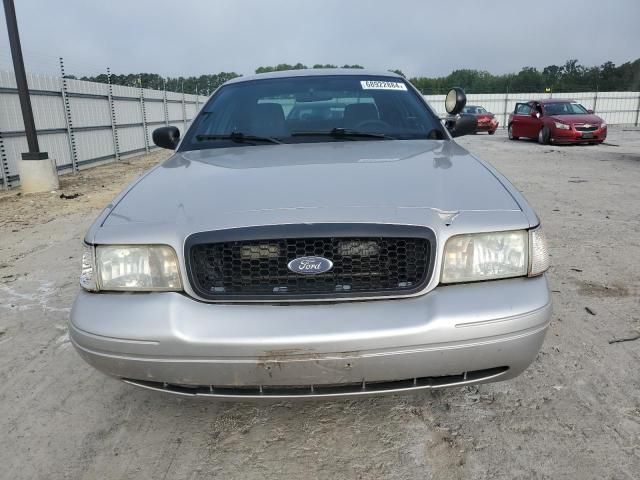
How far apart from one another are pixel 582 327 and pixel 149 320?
2446mm

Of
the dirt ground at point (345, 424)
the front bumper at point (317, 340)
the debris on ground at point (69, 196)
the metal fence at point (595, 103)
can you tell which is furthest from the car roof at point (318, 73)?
the metal fence at point (595, 103)

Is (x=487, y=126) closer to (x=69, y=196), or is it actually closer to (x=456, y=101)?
(x=69, y=196)

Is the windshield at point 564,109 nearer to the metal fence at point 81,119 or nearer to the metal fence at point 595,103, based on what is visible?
the metal fence at point 81,119

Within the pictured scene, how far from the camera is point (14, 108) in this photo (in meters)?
9.25

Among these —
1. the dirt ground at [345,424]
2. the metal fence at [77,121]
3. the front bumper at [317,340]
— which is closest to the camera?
the front bumper at [317,340]

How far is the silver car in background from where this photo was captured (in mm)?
1554

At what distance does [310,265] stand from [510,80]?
6689cm

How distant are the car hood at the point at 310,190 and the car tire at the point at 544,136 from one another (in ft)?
49.2

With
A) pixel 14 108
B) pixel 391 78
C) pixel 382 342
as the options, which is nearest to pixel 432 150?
pixel 391 78

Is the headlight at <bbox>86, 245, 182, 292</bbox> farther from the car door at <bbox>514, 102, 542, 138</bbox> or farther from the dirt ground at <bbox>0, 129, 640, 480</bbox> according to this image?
the car door at <bbox>514, 102, 542, 138</bbox>

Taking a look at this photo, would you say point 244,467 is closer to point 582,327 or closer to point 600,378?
point 600,378

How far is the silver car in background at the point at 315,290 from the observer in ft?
5.10

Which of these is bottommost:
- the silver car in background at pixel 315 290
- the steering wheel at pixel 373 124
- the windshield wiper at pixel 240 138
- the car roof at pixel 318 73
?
the silver car in background at pixel 315 290

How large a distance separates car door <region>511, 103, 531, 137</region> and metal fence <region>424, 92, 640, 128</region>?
14.3 m
